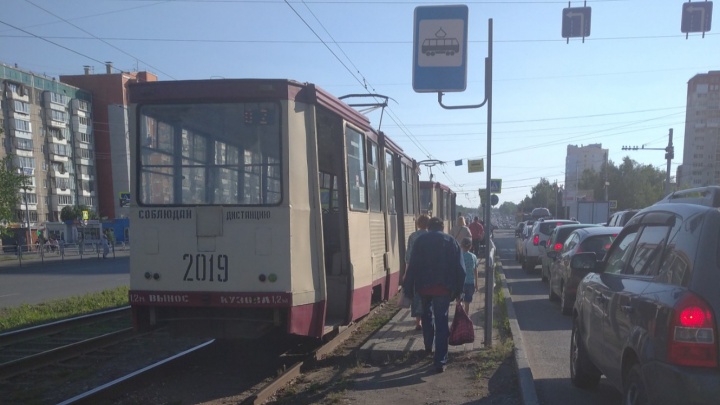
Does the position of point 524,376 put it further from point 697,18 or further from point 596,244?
point 697,18

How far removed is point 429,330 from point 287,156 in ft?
8.95

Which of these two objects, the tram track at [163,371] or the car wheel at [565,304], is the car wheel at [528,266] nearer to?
the car wheel at [565,304]

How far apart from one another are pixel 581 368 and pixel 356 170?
4097mm

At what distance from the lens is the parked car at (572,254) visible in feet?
38.6

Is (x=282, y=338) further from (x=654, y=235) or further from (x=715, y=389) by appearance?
(x=715, y=389)

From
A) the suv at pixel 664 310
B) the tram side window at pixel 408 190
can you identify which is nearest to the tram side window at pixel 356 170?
the suv at pixel 664 310

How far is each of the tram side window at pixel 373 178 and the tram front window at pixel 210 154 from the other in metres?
3.04

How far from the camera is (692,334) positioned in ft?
12.3

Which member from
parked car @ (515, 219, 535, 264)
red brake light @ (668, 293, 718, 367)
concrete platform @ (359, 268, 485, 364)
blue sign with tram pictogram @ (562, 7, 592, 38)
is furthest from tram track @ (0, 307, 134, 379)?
parked car @ (515, 219, 535, 264)

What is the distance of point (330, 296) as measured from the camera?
28.5 ft

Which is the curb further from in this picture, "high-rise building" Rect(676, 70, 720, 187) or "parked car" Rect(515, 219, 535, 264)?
"high-rise building" Rect(676, 70, 720, 187)

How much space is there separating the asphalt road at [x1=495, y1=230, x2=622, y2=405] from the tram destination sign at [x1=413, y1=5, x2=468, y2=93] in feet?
12.5

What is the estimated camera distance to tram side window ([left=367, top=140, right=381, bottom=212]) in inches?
397

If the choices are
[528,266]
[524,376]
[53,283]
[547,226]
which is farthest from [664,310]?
[53,283]
